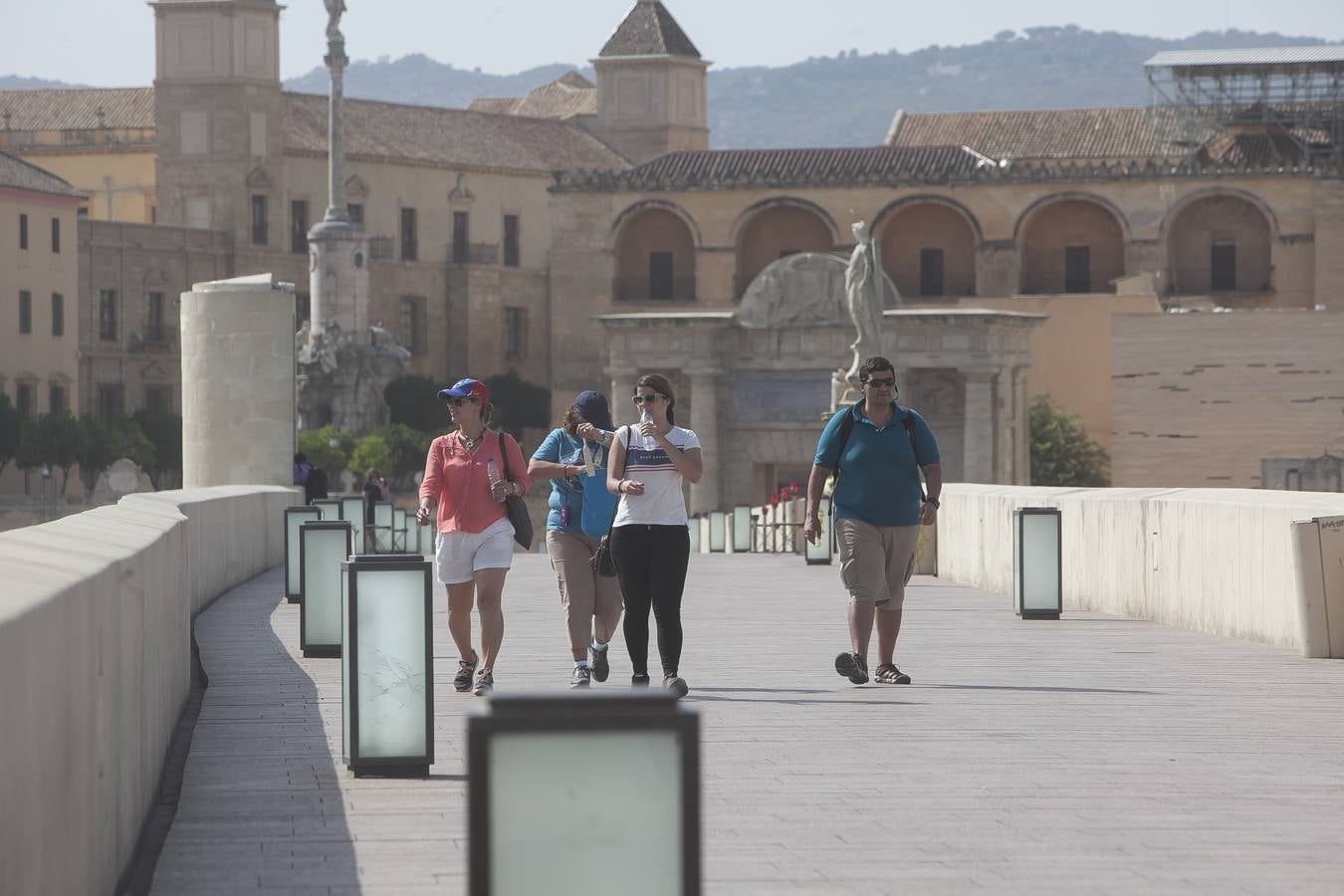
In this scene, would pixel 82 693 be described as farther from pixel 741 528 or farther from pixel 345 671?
pixel 741 528

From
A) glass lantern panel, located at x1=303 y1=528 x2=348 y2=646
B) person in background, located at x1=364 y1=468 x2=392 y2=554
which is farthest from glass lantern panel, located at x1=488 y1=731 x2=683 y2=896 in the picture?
person in background, located at x1=364 y1=468 x2=392 y2=554

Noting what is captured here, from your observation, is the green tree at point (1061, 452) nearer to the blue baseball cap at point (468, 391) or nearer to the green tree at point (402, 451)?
the green tree at point (402, 451)

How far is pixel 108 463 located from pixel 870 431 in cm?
5815

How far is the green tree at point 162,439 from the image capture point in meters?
72.4

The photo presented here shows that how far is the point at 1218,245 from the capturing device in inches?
3063

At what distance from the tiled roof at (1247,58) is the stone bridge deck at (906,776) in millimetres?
66444

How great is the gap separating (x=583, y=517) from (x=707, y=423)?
49203 millimetres

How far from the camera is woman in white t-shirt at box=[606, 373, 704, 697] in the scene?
35.3 ft

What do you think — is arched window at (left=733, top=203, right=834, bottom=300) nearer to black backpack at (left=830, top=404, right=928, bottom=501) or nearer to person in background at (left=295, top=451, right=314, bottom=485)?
person in background at (left=295, top=451, right=314, bottom=485)

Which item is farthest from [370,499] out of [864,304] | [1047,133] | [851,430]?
[1047,133]

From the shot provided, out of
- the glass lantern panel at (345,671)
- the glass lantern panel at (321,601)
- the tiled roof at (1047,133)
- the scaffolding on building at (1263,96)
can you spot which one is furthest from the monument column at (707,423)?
the glass lantern panel at (345,671)

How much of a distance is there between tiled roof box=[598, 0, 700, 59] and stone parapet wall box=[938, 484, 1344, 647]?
8582 centimetres

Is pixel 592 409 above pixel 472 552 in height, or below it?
above

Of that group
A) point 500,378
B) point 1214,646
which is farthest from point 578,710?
point 500,378
